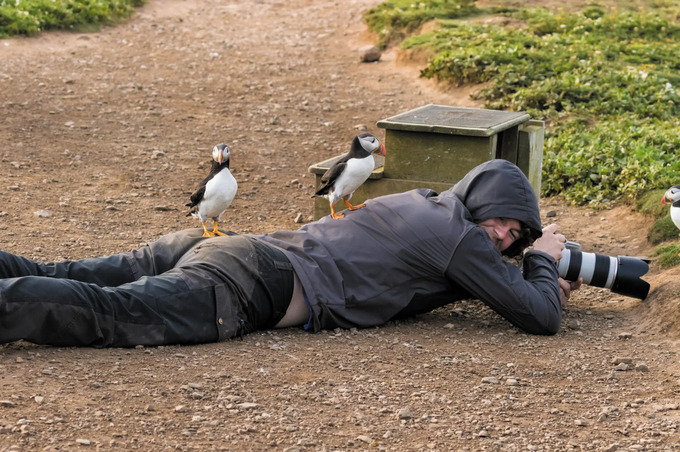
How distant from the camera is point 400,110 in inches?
403

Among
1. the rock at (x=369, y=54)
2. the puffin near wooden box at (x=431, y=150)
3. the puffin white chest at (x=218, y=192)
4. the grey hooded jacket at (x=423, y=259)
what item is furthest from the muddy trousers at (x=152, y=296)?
the rock at (x=369, y=54)

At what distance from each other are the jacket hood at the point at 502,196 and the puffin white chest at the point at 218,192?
158cm

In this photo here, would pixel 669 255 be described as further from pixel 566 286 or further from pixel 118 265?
pixel 118 265

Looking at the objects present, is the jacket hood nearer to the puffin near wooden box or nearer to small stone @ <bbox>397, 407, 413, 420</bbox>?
small stone @ <bbox>397, 407, 413, 420</bbox>

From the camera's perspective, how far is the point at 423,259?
179 inches

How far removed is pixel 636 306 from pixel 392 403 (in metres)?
2.09

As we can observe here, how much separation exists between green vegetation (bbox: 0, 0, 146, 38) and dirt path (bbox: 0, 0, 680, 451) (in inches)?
47.9

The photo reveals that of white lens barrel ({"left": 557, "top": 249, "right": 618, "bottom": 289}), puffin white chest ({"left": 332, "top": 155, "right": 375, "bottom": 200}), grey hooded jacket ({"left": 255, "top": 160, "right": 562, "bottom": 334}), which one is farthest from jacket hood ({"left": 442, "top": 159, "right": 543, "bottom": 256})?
puffin white chest ({"left": 332, "top": 155, "right": 375, "bottom": 200})

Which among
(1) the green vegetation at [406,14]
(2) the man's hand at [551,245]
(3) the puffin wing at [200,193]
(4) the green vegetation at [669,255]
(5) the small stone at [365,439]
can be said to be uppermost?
(1) the green vegetation at [406,14]

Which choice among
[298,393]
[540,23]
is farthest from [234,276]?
[540,23]

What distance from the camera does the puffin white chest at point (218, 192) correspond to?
5.57 m

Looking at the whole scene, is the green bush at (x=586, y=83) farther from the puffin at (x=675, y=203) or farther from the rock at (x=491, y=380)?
the rock at (x=491, y=380)

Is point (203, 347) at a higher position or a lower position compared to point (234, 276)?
lower

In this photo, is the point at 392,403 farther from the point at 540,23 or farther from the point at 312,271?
the point at 540,23
